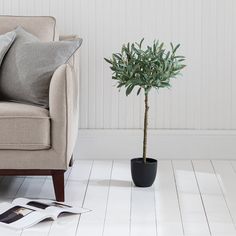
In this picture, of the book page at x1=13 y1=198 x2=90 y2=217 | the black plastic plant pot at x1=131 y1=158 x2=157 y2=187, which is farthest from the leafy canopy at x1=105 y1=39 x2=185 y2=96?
the book page at x1=13 y1=198 x2=90 y2=217

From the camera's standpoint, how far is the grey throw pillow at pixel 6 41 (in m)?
3.19

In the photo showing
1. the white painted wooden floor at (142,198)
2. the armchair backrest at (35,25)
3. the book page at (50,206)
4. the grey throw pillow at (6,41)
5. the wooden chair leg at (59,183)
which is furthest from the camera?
the armchair backrest at (35,25)

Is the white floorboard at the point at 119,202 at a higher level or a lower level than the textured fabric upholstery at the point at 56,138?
lower

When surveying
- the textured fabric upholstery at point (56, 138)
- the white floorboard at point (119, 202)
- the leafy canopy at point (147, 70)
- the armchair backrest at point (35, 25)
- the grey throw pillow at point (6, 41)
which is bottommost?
→ the white floorboard at point (119, 202)

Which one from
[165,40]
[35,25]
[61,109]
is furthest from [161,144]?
[61,109]

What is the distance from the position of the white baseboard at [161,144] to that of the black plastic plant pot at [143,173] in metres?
0.63

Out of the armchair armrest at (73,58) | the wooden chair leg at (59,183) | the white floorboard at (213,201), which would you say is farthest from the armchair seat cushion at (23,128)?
the white floorboard at (213,201)

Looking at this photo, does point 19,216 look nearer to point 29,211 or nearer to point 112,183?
point 29,211

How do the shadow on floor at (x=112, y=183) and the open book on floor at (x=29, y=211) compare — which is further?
the shadow on floor at (x=112, y=183)

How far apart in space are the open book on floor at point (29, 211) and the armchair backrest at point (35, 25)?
1.00m

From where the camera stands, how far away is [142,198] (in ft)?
10.2

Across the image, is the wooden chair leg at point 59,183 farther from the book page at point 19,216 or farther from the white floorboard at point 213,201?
the white floorboard at point 213,201

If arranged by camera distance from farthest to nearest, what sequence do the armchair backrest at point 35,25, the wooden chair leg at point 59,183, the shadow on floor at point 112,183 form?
the armchair backrest at point 35,25, the shadow on floor at point 112,183, the wooden chair leg at point 59,183

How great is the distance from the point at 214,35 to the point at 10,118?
159cm
